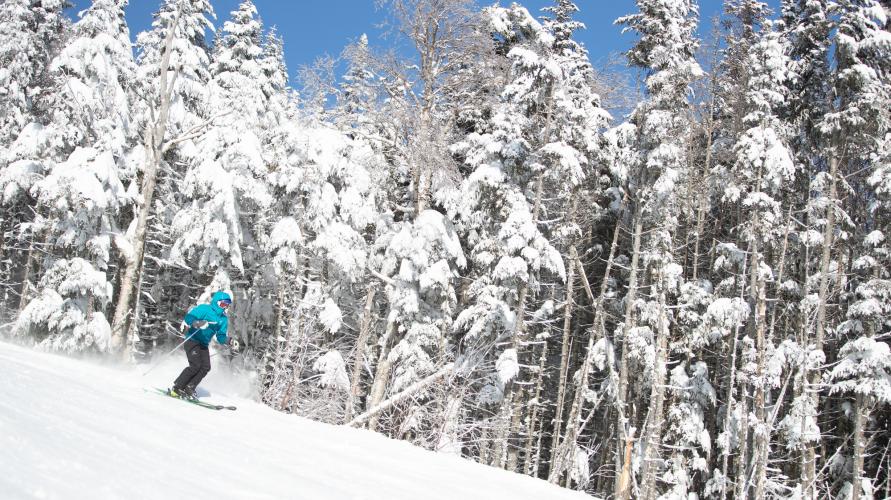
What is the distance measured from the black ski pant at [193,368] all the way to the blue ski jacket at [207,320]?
109 millimetres

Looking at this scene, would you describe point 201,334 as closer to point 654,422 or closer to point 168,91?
point 168,91

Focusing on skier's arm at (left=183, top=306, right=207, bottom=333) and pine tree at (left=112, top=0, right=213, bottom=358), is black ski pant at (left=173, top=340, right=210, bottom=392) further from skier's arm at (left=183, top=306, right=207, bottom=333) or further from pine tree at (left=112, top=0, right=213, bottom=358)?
pine tree at (left=112, top=0, right=213, bottom=358)

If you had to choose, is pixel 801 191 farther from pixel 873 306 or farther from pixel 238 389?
pixel 238 389

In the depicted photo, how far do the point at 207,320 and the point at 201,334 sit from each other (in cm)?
22

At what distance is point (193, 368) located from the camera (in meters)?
9.05

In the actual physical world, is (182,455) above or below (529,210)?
below

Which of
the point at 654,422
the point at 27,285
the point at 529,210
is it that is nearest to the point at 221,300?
the point at 529,210

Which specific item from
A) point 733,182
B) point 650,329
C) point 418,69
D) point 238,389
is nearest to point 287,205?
point 418,69

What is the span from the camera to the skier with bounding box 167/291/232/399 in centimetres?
905

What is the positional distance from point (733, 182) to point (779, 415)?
314 inches

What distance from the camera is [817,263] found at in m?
20.6

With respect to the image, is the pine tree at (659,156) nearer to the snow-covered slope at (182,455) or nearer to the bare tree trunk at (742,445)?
the bare tree trunk at (742,445)

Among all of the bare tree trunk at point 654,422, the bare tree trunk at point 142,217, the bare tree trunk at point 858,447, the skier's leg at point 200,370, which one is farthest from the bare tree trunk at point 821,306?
the bare tree trunk at point 142,217

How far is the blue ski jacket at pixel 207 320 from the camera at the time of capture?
30.5ft
